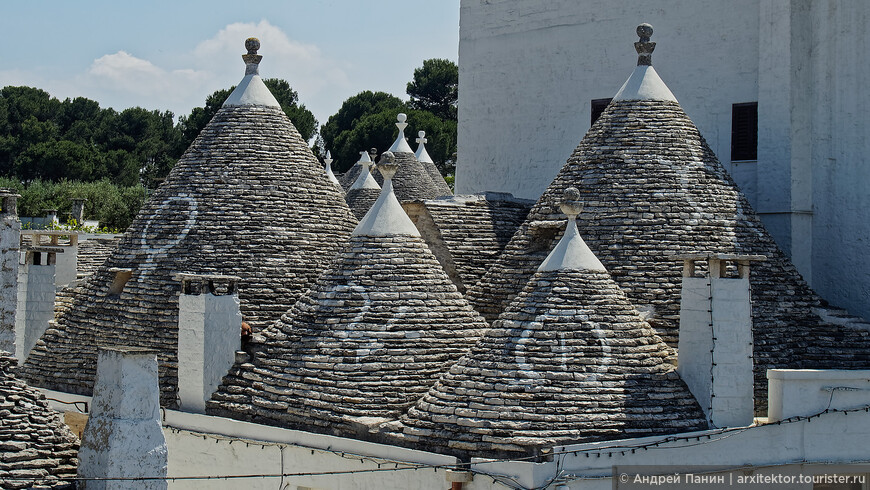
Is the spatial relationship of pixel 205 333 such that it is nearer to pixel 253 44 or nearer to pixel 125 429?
pixel 125 429

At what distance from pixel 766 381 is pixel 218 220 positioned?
723 cm

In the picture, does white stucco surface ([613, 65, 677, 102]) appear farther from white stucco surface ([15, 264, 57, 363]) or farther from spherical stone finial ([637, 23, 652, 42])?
white stucco surface ([15, 264, 57, 363])

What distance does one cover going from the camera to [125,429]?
409 inches

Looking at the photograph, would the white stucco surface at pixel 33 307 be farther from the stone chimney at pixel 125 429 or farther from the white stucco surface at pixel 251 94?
the stone chimney at pixel 125 429

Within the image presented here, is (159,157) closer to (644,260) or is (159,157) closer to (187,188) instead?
(187,188)

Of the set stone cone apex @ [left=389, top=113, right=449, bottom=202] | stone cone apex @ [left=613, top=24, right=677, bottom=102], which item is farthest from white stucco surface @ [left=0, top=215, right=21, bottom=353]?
stone cone apex @ [left=389, top=113, right=449, bottom=202]

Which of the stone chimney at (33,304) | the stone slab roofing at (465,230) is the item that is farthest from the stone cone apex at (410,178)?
the stone chimney at (33,304)

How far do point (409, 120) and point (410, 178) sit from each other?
65.3ft

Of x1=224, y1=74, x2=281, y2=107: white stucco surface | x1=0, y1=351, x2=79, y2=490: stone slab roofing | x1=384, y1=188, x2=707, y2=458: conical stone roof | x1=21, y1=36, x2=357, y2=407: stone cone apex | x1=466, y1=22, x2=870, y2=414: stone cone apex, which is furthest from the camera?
x1=224, y1=74, x2=281, y2=107: white stucco surface

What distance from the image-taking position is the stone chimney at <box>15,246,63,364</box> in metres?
18.0

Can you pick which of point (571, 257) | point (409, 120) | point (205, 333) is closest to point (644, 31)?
point (571, 257)

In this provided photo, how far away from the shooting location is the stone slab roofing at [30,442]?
10477 mm

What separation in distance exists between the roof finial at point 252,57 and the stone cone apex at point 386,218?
11.7ft

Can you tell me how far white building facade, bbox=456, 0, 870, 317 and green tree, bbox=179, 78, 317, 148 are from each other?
2500cm
